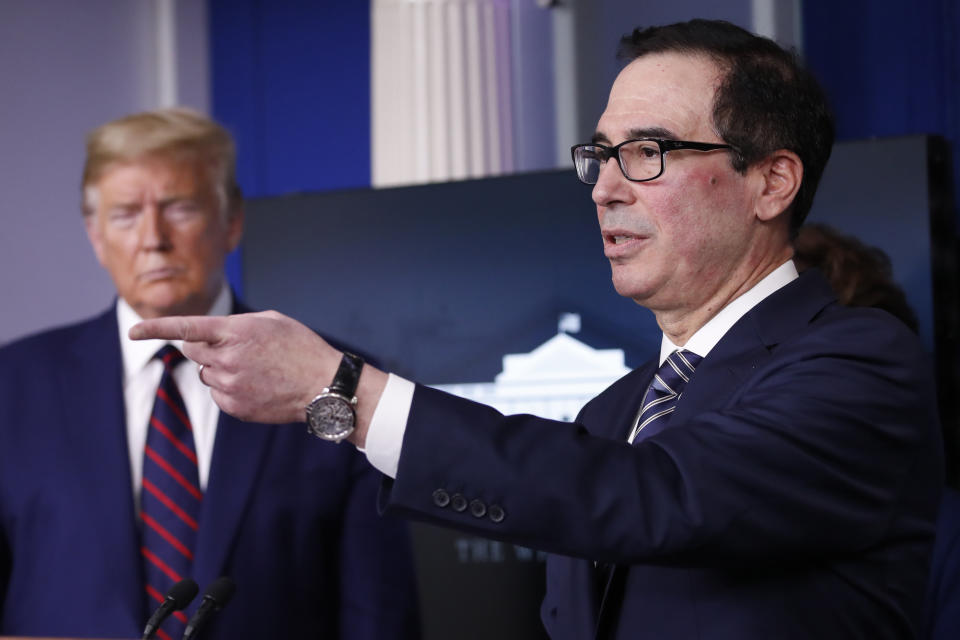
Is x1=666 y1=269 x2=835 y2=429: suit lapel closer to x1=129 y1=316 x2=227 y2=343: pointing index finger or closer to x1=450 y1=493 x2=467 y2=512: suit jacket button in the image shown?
x1=450 y1=493 x2=467 y2=512: suit jacket button

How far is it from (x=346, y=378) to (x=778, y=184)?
712 millimetres

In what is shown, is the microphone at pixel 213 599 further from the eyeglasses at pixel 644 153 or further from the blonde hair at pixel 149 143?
the blonde hair at pixel 149 143

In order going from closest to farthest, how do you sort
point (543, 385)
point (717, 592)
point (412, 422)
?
point (412, 422) → point (717, 592) → point (543, 385)

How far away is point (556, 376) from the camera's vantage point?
3172 millimetres

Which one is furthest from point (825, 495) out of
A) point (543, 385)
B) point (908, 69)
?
point (908, 69)

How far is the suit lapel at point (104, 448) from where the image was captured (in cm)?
200

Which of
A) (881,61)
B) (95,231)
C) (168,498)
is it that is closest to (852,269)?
(881,61)

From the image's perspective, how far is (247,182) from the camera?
15.0 ft

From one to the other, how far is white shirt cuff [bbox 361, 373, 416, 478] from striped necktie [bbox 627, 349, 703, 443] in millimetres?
403

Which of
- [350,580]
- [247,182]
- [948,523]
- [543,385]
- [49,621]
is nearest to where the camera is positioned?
[49,621]

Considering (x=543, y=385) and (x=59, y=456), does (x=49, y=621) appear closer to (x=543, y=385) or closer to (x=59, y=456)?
(x=59, y=456)

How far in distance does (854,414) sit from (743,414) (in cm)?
12

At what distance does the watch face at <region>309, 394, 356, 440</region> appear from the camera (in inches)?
41.0

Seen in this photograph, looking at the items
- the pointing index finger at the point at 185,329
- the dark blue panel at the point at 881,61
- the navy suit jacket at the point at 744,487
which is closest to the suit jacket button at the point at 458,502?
the navy suit jacket at the point at 744,487
